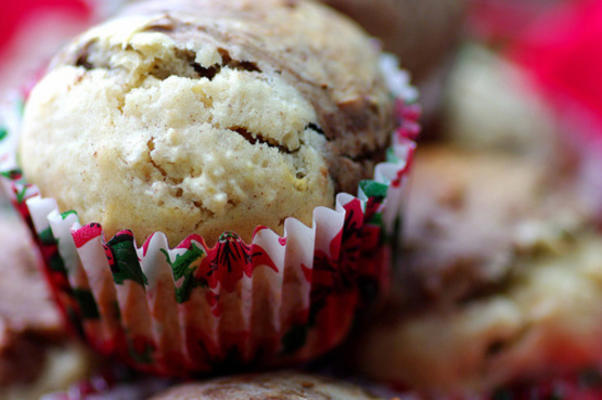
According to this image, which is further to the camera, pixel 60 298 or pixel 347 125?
pixel 60 298

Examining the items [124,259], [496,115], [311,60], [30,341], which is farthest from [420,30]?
[30,341]

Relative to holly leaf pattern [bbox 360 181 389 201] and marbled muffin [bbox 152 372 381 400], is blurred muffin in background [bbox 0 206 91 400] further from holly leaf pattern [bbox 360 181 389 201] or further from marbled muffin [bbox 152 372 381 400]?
holly leaf pattern [bbox 360 181 389 201]

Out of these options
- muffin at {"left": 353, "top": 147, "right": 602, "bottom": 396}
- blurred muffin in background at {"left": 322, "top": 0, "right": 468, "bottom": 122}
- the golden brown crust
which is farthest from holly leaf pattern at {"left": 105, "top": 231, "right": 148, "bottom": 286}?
blurred muffin in background at {"left": 322, "top": 0, "right": 468, "bottom": 122}

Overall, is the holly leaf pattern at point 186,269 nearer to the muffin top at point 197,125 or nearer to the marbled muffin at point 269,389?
the muffin top at point 197,125

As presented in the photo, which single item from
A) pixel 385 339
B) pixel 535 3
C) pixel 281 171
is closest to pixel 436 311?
pixel 385 339

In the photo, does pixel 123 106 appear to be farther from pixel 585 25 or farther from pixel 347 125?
pixel 585 25

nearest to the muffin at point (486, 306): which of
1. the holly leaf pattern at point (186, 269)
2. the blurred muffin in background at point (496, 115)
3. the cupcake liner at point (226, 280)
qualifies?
the cupcake liner at point (226, 280)
